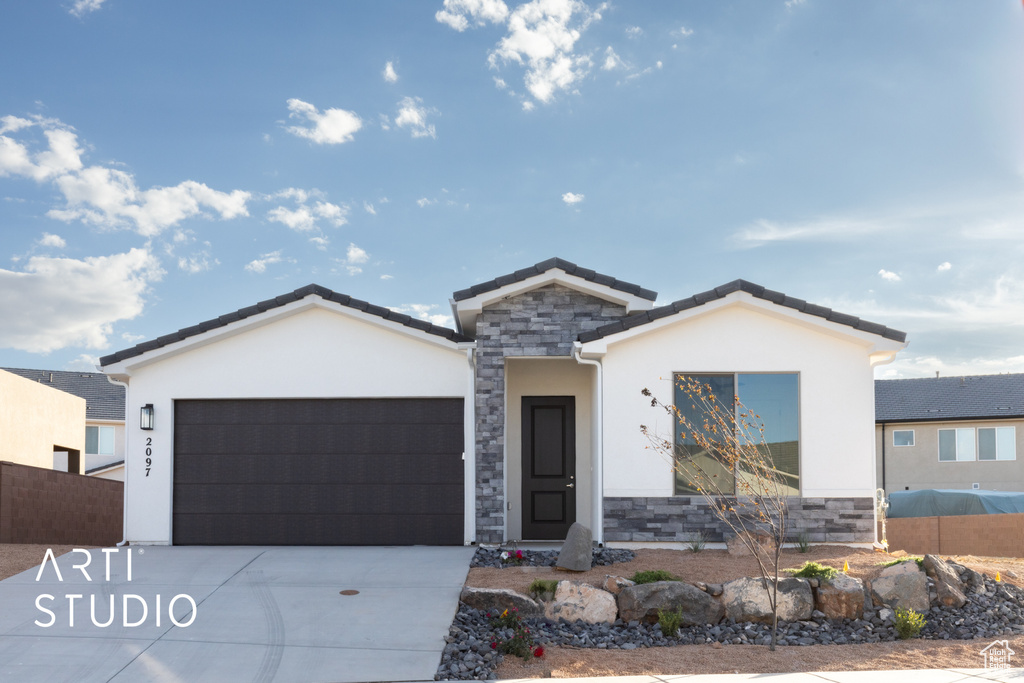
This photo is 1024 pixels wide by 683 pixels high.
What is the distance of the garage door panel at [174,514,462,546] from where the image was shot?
1162 cm

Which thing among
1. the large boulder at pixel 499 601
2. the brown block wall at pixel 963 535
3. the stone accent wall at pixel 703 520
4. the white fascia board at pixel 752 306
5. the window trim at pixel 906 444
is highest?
the white fascia board at pixel 752 306

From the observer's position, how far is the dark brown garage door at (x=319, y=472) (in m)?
11.7

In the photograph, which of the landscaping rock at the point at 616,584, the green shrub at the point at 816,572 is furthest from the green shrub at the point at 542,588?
the green shrub at the point at 816,572

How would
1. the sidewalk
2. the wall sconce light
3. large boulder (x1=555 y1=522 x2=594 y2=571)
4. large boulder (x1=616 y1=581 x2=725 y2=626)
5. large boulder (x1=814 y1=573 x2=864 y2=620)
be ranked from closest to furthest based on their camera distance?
the sidewalk, large boulder (x1=616 y1=581 x2=725 y2=626), large boulder (x1=814 y1=573 x2=864 y2=620), large boulder (x1=555 y1=522 x2=594 y2=571), the wall sconce light

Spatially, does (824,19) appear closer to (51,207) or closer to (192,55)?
(192,55)

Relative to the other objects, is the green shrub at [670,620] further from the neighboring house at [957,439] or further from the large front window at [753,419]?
the neighboring house at [957,439]

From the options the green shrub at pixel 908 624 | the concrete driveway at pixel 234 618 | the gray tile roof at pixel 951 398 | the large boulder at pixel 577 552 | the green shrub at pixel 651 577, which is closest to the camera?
the concrete driveway at pixel 234 618

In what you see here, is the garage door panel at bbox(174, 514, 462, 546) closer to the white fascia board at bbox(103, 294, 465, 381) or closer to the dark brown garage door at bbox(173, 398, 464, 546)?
the dark brown garage door at bbox(173, 398, 464, 546)

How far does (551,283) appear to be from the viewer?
1151 centimetres

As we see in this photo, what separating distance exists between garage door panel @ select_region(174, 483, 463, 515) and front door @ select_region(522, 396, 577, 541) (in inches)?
53.4

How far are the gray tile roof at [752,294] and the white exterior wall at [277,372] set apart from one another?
2619mm

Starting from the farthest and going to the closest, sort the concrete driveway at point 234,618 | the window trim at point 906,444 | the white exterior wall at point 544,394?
the window trim at point 906,444
the white exterior wall at point 544,394
the concrete driveway at point 234,618

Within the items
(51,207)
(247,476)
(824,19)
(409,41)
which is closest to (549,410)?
(247,476)

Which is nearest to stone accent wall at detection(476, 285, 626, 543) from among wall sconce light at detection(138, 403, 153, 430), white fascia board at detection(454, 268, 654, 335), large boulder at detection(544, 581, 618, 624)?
white fascia board at detection(454, 268, 654, 335)
